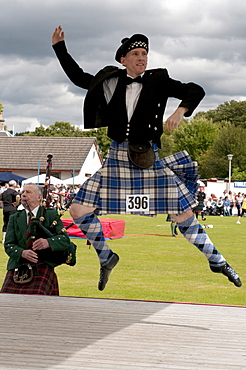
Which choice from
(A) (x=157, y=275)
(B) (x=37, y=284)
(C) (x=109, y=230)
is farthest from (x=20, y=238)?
(C) (x=109, y=230)

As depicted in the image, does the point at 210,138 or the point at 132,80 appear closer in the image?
the point at 132,80

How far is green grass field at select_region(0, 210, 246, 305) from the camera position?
7.89m

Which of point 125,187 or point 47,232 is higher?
point 125,187

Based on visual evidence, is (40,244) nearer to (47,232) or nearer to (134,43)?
(47,232)

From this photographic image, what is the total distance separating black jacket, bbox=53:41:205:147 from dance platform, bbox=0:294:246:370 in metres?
1.25

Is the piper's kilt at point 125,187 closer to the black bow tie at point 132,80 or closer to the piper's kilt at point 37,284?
the black bow tie at point 132,80

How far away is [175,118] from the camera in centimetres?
401

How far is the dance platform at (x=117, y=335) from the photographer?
3080 mm

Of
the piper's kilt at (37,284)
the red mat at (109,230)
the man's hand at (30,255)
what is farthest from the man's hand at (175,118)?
the red mat at (109,230)

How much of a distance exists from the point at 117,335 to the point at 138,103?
1643 millimetres

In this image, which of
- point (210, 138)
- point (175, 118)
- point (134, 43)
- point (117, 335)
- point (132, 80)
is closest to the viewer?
point (117, 335)

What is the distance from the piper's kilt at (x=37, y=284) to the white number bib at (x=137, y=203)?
149cm

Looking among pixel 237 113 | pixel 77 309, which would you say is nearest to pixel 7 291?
pixel 77 309

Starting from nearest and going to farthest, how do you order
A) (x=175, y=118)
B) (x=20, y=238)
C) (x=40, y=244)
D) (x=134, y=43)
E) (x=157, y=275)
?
1. (x=175, y=118)
2. (x=134, y=43)
3. (x=40, y=244)
4. (x=20, y=238)
5. (x=157, y=275)
